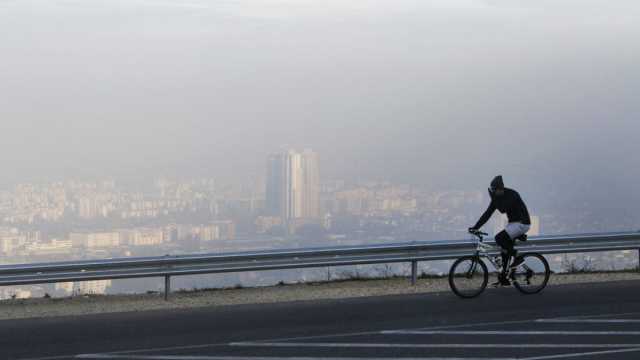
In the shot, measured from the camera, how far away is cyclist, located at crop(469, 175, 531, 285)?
1602 cm

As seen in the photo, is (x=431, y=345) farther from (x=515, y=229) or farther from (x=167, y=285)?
(x=167, y=285)

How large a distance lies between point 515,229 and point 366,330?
3984 millimetres

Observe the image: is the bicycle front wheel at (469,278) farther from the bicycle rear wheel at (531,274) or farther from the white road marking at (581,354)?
the white road marking at (581,354)

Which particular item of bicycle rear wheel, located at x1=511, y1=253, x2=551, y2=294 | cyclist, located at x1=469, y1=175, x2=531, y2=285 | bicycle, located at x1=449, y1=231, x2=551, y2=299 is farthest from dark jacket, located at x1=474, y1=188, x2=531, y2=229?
bicycle rear wheel, located at x1=511, y1=253, x2=551, y2=294

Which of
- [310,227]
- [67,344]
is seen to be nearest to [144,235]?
[310,227]

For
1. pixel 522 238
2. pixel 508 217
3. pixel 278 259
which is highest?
pixel 508 217

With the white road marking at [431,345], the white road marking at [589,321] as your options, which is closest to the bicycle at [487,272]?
the white road marking at [589,321]

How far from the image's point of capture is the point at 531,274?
16234 millimetres

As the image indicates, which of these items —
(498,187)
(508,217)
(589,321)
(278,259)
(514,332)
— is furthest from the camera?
(278,259)

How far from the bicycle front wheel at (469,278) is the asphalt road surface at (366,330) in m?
0.22

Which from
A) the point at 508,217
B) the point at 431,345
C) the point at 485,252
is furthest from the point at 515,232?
the point at 431,345

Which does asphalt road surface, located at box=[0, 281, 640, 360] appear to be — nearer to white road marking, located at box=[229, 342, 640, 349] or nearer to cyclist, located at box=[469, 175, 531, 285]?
white road marking, located at box=[229, 342, 640, 349]

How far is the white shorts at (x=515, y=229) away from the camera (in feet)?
52.9

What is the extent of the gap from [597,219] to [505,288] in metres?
19.8
